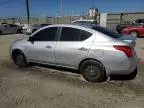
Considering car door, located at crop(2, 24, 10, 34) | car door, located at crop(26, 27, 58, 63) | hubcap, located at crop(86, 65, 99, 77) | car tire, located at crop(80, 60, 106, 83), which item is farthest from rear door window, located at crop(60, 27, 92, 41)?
car door, located at crop(2, 24, 10, 34)

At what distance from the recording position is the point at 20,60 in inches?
318

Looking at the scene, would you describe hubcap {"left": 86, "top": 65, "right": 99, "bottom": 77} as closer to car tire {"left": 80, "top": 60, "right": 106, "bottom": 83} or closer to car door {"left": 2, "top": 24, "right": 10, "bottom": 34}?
car tire {"left": 80, "top": 60, "right": 106, "bottom": 83}

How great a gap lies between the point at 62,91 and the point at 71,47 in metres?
1.46

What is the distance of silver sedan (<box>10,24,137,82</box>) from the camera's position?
240 inches

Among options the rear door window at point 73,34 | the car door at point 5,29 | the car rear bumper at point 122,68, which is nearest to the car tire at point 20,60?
the rear door window at point 73,34

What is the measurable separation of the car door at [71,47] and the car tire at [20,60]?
61.0 inches

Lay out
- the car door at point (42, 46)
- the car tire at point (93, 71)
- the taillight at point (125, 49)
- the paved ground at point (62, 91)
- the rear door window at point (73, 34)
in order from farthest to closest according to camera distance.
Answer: the car door at point (42, 46) < the rear door window at point (73, 34) < the car tire at point (93, 71) < the taillight at point (125, 49) < the paved ground at point (62, 91)

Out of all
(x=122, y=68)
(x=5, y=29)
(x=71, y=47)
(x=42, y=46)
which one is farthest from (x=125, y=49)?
(x=5, y=29)

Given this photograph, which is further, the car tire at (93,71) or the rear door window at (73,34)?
the rear door window at (73,34)

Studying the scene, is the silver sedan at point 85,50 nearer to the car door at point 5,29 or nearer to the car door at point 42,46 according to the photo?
the car door at point 42,46

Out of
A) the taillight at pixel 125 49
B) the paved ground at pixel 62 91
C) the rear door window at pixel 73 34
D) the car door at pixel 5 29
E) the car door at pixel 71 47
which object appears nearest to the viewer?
the paved ground at pixel 62 91

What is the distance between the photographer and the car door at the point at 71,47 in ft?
21.2

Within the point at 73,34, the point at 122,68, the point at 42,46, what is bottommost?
the point at 122,68

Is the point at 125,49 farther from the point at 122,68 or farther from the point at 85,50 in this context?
the point at 85,50
